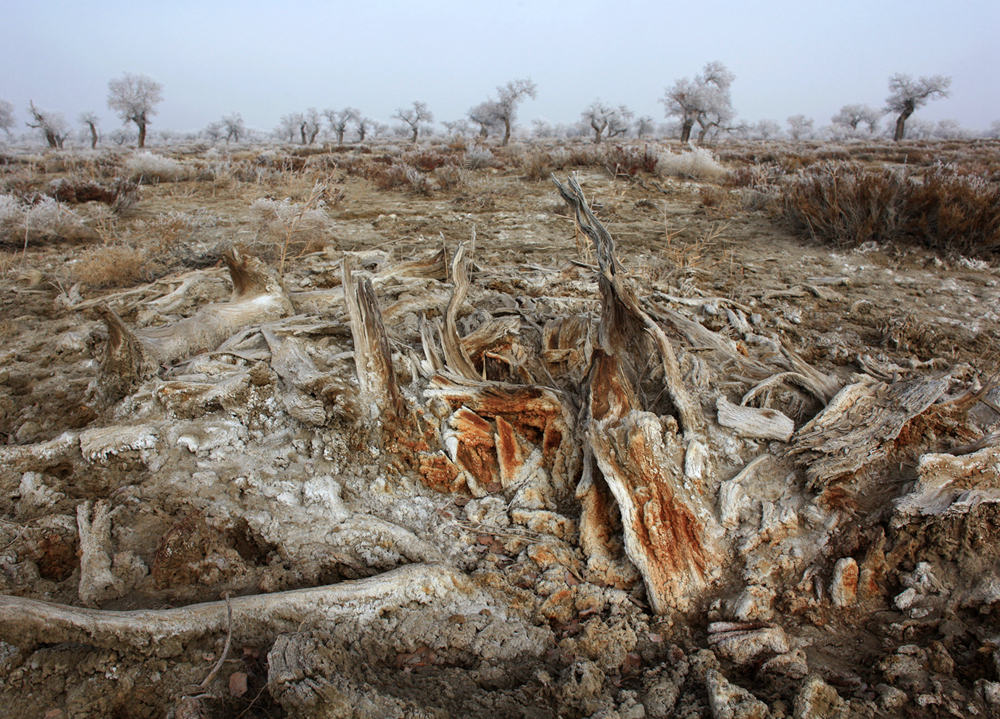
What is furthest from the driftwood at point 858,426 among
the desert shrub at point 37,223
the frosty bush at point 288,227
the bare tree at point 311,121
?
the bare tree at point 311,121

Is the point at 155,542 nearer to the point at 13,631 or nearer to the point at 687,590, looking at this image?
the point at 13,631

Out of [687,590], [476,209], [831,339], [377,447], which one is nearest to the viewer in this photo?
[687,590]

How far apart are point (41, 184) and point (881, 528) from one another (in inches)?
486

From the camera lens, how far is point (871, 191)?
575 centimetres

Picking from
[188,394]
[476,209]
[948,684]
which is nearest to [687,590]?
[948,684]

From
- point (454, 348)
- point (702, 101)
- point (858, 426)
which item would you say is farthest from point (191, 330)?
point (702, 101)

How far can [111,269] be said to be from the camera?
4629 millimetres

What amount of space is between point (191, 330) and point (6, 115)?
4803 centimetres

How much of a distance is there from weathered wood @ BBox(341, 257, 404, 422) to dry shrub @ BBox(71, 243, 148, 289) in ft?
10.3

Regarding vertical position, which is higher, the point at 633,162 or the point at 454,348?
the point at 633,162

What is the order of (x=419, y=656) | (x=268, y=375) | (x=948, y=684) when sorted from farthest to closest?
(x=268, y=375) → (x=419, y=656) → (x=948, y=684)

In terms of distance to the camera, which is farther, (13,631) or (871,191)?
(871,191)

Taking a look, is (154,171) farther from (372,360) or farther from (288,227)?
(372,360)

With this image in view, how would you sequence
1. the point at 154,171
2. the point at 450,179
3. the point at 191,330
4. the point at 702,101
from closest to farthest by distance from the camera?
the point at 191,330
the point at 450,179
the point at 154,171
the point at 702,101
